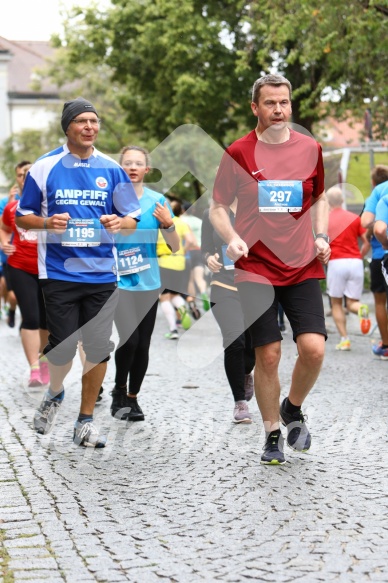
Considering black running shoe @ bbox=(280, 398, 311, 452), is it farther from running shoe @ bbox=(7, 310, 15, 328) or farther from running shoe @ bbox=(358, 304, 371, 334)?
running shoe @ bbox=(7, 310, 15, 328)

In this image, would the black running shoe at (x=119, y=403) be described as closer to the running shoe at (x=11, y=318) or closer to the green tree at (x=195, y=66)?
the running shoe at (x=11, y=318)

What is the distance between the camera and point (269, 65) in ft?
92.7

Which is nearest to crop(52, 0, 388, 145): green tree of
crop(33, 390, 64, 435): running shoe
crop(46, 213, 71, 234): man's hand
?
crop(33, 390, 64, 435): running shoe

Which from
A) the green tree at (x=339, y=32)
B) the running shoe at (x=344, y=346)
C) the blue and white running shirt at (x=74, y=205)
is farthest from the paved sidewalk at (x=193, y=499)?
the green tree at (x=339, y=32)

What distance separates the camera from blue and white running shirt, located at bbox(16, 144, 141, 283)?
6.59 meters

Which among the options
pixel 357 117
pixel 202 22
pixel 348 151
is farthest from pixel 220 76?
pixel 357 117

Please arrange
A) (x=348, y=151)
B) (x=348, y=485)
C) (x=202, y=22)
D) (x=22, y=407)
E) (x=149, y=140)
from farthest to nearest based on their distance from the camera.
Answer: (x=149, y=140)
(x=202, y=22)
(x=348, y=151)
(x=22, y=407)
(x=348, y=485)

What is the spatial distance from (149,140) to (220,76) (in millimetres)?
5835

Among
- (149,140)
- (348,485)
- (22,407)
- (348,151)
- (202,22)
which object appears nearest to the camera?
(348,485)

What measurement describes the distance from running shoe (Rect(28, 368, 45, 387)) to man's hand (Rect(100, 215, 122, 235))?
3431 mm

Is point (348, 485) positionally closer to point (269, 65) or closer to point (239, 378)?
point (239, 378)

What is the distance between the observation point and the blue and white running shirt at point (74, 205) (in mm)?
6594

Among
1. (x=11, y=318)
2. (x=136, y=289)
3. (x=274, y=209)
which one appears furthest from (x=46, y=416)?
(x=11, y=318)

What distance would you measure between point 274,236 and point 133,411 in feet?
7.79
